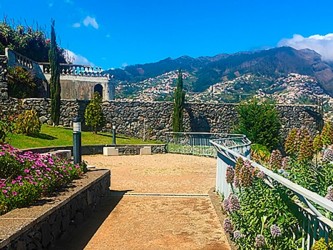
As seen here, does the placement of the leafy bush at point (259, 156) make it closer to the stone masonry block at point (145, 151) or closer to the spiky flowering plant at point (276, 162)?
the spiky flowering plant at point (276, 162)

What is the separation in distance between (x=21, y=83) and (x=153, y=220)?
18.2 m

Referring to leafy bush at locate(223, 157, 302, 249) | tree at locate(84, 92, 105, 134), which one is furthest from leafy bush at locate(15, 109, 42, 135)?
leafy bush at locate(223, 157, 302, 249)

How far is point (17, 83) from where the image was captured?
20.9m

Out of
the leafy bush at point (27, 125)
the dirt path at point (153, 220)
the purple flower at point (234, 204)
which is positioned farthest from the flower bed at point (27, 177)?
the leafy bush at point (27, 125)

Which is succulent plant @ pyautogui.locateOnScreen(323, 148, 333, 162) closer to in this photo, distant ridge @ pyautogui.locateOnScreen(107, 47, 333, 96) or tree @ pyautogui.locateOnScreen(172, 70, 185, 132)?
tree @ pyautogui.locateOnScreen(172, 70, 185, 132)

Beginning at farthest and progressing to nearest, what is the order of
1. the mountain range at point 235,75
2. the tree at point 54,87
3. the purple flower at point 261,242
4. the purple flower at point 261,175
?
the mountain range at point 235,75 < the tree at point 54,87 < the purple flower at point 261,175 < the purple flower at point 261,242

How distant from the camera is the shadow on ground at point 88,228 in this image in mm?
4241

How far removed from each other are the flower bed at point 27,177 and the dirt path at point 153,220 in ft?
2.18

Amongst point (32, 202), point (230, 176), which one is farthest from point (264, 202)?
point (32, 202)

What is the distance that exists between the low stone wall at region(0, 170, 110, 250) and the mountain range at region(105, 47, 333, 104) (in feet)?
75.7

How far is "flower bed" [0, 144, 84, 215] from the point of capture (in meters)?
3.97

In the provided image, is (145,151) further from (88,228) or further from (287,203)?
(287,203)

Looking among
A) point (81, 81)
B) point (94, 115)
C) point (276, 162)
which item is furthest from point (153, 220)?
point (81, 81)

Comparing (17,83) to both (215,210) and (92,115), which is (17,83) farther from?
(215,210)
